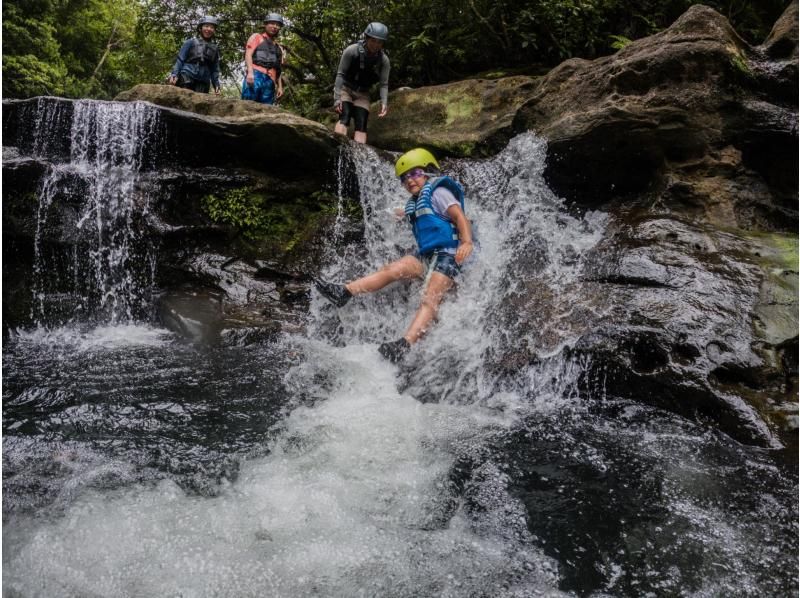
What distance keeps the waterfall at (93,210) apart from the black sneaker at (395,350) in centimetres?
353

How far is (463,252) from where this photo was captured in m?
5.81

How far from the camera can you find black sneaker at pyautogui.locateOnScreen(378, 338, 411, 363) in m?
5.30

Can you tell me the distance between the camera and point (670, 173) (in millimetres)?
6625

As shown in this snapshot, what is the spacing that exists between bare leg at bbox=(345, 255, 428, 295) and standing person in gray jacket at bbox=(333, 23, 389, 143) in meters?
3.49

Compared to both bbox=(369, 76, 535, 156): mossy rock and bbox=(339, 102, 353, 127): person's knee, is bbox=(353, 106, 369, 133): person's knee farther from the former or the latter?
bbox=(369, 76, 535, 156): mossy rock

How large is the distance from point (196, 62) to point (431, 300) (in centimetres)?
684

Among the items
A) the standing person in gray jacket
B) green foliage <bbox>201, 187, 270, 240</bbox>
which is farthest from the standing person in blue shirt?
green foliage <bbox>201, 187, 270, 240</bbox>

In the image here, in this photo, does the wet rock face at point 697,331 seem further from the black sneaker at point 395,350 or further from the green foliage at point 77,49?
the green foliage at point 77,49

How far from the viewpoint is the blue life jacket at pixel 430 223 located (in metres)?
5.91

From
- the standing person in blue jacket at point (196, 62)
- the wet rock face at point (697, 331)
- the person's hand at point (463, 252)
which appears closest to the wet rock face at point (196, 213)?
the person's hand at point (463, 252)

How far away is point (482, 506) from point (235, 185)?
19.8 feet

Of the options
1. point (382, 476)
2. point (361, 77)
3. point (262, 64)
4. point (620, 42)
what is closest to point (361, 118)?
point (361, 77)

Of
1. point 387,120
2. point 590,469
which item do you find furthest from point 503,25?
point 590,469

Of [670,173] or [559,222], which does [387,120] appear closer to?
[559,222]
